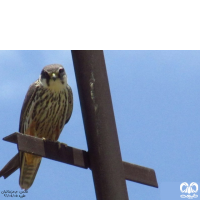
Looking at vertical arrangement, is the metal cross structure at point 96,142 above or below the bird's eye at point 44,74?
below

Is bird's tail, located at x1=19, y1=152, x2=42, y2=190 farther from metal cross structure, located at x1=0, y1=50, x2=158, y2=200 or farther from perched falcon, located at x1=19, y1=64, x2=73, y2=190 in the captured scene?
metal cross structure, located at x1=0, y1=50, x2=158, y2=200

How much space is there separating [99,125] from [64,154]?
1.03ft

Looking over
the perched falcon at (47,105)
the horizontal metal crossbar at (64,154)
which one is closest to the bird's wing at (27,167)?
the perched falcon at (47,105)

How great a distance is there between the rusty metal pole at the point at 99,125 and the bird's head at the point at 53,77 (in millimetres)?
2098

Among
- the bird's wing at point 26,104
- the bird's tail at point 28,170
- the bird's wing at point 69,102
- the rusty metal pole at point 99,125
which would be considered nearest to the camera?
the rusty metal pole at point 99,125

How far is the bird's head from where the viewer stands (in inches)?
217

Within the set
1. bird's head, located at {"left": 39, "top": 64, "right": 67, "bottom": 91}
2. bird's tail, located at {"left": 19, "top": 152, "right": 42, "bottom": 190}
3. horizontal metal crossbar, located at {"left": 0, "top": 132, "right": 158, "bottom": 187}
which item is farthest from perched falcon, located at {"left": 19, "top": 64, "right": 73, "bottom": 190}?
horizontal metal crossbar, located at {"left": 0, "top": 132, "right": 158, "bottom": 187}

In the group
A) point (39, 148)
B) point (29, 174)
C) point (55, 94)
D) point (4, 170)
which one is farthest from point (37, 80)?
point (39, 148)

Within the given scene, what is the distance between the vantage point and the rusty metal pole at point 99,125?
3197 mm

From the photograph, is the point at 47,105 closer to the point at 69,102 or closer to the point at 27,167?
the point at 69,102

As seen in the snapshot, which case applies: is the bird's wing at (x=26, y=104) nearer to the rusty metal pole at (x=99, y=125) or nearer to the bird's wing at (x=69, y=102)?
the bird's wing at (x=69, y=102)

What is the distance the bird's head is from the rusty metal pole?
2098 mm
